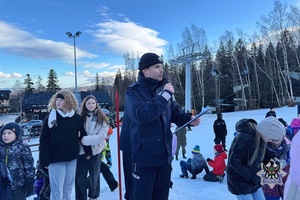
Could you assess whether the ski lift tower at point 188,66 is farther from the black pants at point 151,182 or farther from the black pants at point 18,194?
the black pants at point 151,182

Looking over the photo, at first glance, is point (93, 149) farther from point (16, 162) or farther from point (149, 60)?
point (149, 60)

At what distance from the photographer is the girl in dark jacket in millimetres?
2861

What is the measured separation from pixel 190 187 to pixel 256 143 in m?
2.85

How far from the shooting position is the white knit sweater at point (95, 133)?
3809 millimetres

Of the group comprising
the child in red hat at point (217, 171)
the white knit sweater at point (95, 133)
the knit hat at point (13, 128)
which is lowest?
the child in red hat at point (217, 171)

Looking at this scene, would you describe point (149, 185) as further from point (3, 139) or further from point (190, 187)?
point (190, 187)

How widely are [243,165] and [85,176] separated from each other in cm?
223

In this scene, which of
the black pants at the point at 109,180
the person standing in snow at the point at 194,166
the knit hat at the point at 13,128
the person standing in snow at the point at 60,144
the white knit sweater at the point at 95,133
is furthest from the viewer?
the person standing in snow at the point at 194,166

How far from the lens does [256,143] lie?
291cm

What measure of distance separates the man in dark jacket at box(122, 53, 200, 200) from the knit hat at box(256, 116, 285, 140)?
1.20 meters

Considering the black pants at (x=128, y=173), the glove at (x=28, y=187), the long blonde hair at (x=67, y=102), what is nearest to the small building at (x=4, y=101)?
the long blonde hair at (x=67, y=102)

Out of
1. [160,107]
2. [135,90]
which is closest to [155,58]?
[135,90]

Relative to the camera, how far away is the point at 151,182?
2250 millimetres

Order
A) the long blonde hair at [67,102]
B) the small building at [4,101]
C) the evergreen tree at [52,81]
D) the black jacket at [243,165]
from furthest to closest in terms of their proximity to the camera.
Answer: the evergreen tree at [52,81], the small building at [4,101], the long blonde hair at [67,102], the black jacket at [243,165]
